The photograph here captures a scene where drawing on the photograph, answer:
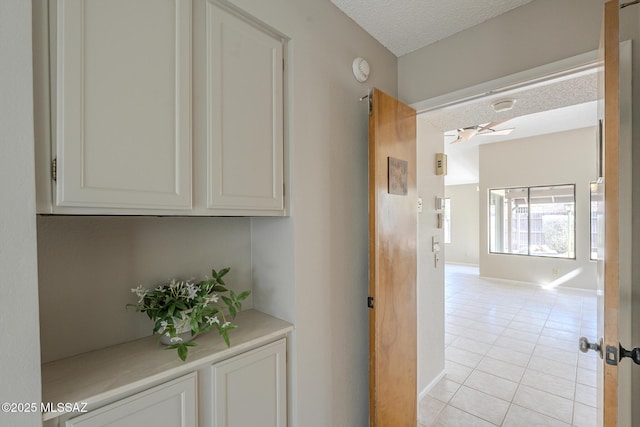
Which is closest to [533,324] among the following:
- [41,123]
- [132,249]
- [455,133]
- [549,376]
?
[549,376]

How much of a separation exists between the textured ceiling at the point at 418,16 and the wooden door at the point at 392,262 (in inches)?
17.8

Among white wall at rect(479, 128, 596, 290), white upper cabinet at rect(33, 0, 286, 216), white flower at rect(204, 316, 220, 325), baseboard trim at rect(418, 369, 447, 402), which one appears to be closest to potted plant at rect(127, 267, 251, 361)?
white flower at rect(204, 316, 220, 325)

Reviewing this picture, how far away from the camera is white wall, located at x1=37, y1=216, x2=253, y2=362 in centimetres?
104

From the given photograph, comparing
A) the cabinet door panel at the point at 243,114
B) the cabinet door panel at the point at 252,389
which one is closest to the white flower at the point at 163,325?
the cabinet door panel at the point at 252,389

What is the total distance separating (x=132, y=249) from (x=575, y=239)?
719 centimetres

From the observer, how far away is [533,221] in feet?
20.3

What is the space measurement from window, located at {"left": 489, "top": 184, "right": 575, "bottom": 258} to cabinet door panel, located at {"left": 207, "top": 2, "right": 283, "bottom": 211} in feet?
21.5

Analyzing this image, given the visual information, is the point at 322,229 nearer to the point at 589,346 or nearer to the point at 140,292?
the point at 140,292

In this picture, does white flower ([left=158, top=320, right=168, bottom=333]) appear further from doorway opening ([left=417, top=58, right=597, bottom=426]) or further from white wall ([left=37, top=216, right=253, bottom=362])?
doorway opening ([left=417, top=58, right=597, bottom=426])

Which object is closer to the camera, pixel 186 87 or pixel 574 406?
pixel 186 87

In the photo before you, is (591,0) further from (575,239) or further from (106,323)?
(575,239)

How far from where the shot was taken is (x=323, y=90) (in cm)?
154

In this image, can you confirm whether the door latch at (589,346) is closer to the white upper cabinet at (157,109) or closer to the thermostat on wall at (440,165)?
the white upper cabinet at (157,109)

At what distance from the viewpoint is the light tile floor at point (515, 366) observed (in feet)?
7.22
